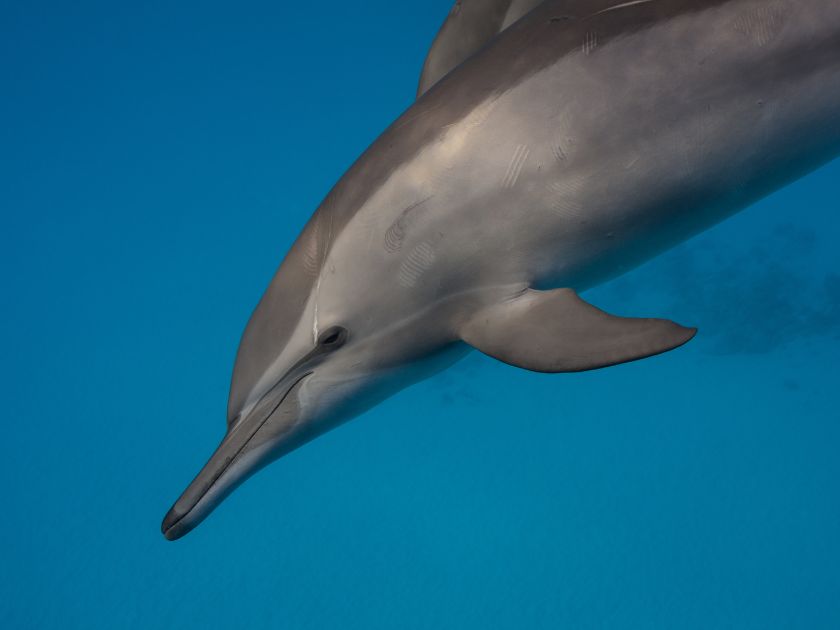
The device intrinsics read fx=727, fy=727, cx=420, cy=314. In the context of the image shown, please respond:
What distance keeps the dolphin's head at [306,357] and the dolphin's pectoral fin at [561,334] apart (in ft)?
0.64

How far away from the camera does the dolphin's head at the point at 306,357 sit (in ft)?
7.70

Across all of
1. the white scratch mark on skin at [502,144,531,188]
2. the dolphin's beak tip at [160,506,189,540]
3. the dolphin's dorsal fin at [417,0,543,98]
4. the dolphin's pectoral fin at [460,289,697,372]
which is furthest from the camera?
the dolphin's dorsal fin at [417,0,543,98]

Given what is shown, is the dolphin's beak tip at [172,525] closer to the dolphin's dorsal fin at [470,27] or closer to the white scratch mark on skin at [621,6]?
the dolphin's dorsal fin at [470,27]

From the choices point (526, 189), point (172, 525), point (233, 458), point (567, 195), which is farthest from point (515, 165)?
point (172, 525)

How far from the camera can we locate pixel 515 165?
2223 mm

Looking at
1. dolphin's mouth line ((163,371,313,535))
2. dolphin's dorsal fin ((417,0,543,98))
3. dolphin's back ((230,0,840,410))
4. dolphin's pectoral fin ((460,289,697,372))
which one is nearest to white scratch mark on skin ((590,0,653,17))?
dolphin's back ((230,0,840,410))

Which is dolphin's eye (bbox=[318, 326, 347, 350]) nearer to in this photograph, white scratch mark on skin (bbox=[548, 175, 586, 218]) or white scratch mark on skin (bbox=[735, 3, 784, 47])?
white scratch mark on skin (bbox=[548, 175, 586, 218])

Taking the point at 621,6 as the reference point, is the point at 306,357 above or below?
below

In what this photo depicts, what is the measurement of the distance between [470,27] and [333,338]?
4.70ft

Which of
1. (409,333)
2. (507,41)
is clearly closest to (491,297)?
(409,333)

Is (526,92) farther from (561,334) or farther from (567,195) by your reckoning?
(561,334)

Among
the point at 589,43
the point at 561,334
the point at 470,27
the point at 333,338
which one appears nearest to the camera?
the point at 561,334

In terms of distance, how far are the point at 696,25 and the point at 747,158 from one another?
1.56ft

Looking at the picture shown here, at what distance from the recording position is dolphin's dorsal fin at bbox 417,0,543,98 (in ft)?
9.47
